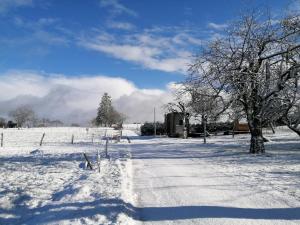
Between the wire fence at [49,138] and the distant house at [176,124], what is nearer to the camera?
the wire fence at [49,138]

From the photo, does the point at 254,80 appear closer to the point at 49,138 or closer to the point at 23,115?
the point at 49,138

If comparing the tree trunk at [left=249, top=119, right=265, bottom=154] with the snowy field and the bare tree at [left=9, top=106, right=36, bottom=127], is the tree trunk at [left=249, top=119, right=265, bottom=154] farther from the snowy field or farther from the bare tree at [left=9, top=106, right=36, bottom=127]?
the bare tree at [left=9, top=106, right=36, bottom=127]

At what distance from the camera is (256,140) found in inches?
968

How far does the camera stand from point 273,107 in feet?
80.0

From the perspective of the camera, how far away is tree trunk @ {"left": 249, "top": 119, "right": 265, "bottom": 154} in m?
24.5

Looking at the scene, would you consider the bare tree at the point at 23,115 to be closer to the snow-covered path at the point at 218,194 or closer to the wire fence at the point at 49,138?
the wire fence at the point at 49,138

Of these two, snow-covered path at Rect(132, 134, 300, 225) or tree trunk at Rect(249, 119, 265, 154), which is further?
tree trunk at Rect(249, 119, 265, 154)

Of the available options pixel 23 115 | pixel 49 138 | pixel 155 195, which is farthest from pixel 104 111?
pixel 155 195

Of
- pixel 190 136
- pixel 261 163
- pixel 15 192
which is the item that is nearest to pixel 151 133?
pixel 190 136

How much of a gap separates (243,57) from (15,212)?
16998 mm

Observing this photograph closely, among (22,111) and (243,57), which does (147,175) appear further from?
(22,111)

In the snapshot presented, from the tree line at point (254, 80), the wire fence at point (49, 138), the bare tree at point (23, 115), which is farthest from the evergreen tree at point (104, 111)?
the tree line at point (254, 80)

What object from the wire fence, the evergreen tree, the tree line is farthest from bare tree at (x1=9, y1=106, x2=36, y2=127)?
the tree line

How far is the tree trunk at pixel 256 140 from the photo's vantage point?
24469 mm
